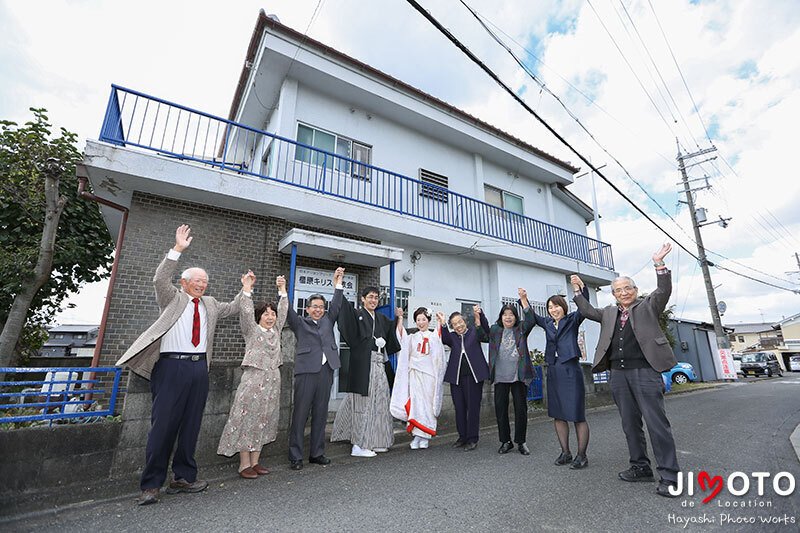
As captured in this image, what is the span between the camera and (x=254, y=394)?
12.1 ft

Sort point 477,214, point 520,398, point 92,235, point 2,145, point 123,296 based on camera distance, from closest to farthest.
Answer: point 520,398 → point 123,296 → point 2,145 → point 92,235 → point 477,214

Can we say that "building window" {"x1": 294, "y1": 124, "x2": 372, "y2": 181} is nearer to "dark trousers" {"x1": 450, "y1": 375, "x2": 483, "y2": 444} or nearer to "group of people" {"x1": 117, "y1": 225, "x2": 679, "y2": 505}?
"group of people" {"x1": 117, "y1": 225, "x2": 679, "y2": 505}

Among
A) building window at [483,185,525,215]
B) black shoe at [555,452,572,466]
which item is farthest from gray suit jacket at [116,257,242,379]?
building window at [483,185,525,215]

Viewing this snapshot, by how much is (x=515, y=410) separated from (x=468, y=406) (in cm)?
62

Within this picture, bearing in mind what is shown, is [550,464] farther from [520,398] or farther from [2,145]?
[2,145]

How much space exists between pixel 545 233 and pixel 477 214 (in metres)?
2.89

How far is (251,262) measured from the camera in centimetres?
629

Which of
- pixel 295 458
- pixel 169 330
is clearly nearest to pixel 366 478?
pixel 295 458

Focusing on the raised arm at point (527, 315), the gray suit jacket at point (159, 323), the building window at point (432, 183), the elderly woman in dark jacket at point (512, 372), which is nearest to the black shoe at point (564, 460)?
the elderly woman in dark jacket at point (512, 372)

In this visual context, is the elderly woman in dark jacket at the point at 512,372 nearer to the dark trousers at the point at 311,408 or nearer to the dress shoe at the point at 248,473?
the dark trousers at the point at 311,408

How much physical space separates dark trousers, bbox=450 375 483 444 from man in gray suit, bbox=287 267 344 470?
1.79 meters

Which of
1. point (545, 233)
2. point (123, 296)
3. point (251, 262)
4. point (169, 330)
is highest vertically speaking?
point (545, 233)

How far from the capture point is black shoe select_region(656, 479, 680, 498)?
117 inches

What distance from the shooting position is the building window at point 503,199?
38.7 ft
